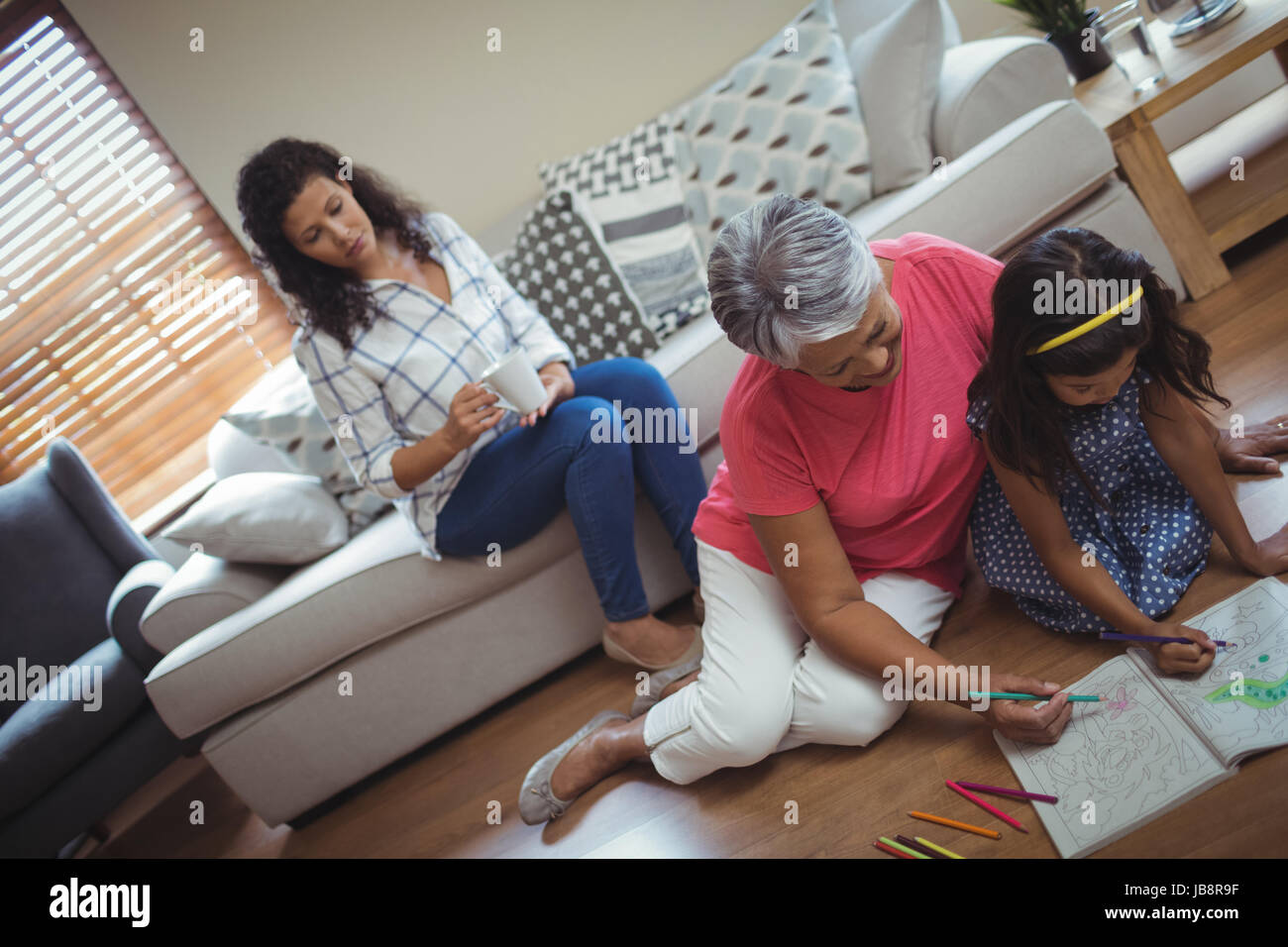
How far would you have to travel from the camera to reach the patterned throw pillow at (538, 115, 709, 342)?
236cm

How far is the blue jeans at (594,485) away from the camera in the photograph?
178cm

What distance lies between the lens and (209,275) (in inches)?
120

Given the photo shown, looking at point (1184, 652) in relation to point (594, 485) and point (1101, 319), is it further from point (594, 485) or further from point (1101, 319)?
point (594, 485)

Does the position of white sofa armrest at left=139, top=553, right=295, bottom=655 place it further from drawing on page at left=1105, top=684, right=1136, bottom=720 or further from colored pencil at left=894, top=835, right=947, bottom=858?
drawing on page at left=1105, top=684, right=1136, bottom=720

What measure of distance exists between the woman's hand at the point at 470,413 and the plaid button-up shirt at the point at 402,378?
100mm

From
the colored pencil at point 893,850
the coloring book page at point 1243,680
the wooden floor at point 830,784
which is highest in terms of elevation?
the coloring book page at point 1243,680

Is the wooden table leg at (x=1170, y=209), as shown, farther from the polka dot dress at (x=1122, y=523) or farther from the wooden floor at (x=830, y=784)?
the polka dot dress at (x=1122, y=523)

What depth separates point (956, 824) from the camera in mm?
1154

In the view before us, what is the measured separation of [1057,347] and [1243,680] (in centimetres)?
45

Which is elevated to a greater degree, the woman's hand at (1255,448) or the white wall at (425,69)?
the white wall at (425,69)

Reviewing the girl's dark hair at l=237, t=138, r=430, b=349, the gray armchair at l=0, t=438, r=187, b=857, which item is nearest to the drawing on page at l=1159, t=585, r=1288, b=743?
the girl's dark hair at l=237, t=138, r=430, b=349

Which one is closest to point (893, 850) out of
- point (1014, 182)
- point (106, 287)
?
point (1014, 182)

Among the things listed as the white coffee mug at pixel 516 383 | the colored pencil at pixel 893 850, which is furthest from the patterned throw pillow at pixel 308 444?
the colored pencil at pixel 893 850
